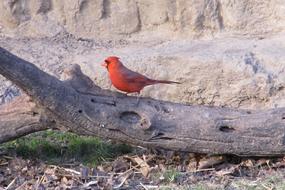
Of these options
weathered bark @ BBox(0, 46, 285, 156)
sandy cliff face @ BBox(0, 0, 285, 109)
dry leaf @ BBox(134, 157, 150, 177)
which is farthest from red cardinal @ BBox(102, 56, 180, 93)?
sandy cliff face @ BBox(0, 0, 285, 109)

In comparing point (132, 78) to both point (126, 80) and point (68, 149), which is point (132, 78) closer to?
point (126, 80)

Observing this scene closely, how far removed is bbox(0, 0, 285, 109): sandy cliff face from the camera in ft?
22.0

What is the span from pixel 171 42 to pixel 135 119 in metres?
1.77

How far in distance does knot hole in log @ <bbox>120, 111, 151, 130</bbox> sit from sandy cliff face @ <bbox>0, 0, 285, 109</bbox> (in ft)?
4.72

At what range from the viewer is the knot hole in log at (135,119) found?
5.34 meters

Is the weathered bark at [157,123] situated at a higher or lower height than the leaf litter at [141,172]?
higher

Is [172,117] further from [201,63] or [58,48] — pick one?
[58,48]

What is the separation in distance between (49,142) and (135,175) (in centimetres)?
95

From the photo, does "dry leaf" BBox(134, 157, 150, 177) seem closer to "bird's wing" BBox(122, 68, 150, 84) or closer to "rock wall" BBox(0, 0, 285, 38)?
"bird's wing" BBox(122, 68, 150, 84)

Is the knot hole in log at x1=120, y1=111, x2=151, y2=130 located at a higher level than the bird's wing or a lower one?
lower

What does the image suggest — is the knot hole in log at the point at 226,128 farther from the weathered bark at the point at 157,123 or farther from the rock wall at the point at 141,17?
the rock wall at the point at 141,17

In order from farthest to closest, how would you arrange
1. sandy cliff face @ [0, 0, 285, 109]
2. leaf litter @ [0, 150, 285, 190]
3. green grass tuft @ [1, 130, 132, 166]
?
1. sandy cliff face @ [0, 0, 285, 109]
2. green grass tuft @ [1, 130, 132, 166]
3. leaf litter @ [0, 150, 285, 190]

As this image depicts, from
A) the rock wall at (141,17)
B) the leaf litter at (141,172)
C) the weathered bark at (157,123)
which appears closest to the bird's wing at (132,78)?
the weathered bark at (157,123)

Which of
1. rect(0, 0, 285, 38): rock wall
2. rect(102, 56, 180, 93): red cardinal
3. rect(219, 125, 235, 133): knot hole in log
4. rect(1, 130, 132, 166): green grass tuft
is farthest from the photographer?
rect(0, 0, 285, 38): rock wall
